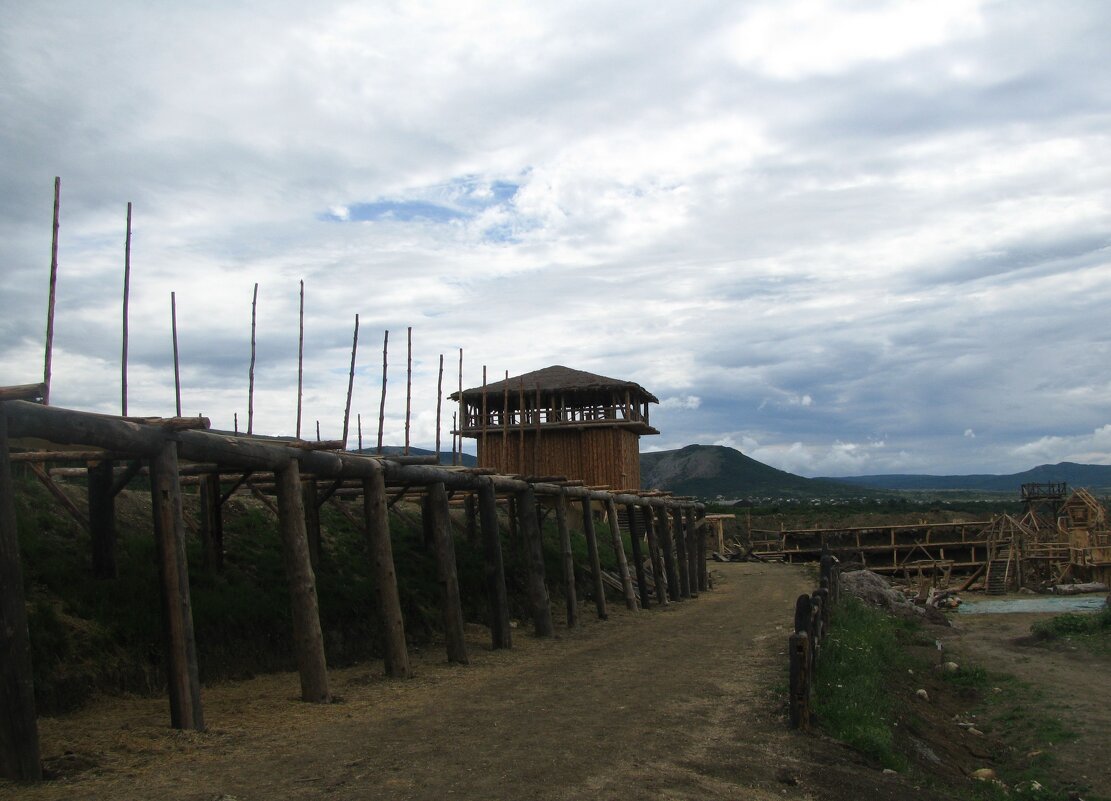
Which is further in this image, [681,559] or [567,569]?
[681,559]

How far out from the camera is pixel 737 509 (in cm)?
8100

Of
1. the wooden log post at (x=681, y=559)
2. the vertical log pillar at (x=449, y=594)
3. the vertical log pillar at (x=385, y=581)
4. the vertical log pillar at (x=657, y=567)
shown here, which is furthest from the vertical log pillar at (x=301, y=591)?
the wooden log post at (x=681, y=559)

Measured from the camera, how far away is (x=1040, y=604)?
125ft

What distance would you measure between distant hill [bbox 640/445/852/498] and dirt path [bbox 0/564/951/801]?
14203 centimetres

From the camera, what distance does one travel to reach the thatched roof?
34.5 m

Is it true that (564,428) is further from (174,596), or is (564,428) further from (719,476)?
(719,476)

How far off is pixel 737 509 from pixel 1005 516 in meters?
30.3

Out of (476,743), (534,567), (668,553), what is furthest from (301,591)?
(668,553)

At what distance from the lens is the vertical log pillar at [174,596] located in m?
9.20

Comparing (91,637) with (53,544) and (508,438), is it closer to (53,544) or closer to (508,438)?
(53,544)

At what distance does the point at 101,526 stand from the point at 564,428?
74.9ft

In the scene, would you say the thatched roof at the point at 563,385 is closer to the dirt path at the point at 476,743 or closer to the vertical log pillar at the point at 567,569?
the vertical log pillar at the point at 567,569

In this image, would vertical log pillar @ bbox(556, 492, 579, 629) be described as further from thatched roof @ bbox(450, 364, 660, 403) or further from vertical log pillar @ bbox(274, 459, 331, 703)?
thatched roof @ bbox(450, 364, 660, 403)

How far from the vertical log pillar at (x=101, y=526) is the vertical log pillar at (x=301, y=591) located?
3028 mm
